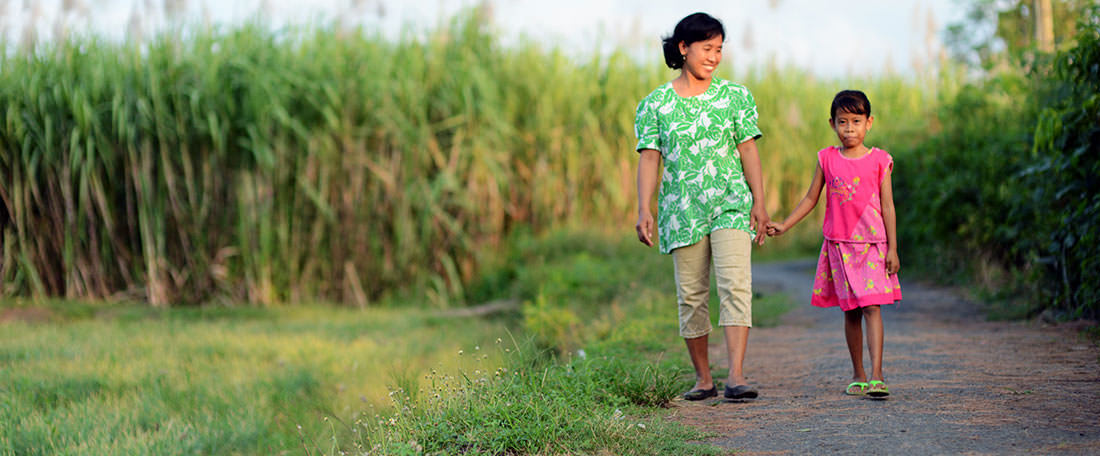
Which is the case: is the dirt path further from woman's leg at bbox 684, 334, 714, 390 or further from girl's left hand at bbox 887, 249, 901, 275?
girl's left hand at bbox 887, 249, 901, 275

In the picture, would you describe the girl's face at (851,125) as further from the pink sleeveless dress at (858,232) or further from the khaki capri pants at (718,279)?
the khaki capri pants at (718,279)

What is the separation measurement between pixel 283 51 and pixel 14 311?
9.85 ft

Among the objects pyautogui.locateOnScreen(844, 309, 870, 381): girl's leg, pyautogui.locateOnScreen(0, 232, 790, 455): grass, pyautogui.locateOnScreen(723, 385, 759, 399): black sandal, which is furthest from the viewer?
pyautogui.locateOnScreen(844, 309, 870, 381): girl's leg

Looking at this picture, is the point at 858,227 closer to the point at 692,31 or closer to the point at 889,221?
the point at 889,221

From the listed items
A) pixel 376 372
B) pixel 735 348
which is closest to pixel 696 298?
pixel 735 348

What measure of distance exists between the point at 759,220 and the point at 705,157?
12.6 inches

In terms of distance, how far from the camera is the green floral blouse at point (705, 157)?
3857 millimetres

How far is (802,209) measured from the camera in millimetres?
3971

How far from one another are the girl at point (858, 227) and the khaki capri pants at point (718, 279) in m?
0.20

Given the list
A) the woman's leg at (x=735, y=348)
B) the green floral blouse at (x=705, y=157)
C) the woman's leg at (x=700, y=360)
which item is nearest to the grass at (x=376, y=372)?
the woman's leg at (x=700, y=360)

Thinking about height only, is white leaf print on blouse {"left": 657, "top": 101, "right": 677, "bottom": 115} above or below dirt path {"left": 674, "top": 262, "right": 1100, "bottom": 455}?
above

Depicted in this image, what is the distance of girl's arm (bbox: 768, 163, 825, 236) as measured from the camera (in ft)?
12.7

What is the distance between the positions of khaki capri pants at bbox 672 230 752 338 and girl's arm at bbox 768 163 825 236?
108 millimetres

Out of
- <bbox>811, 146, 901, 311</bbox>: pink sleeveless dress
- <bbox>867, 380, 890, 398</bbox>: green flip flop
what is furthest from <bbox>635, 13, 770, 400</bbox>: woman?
<bbox>867, 380, 890, 398</bbox>: green flip flop
